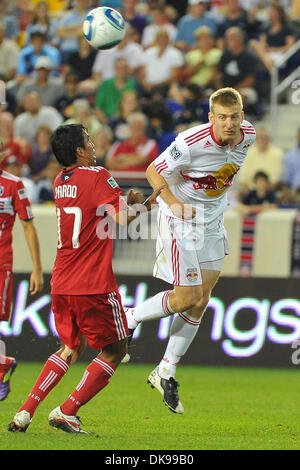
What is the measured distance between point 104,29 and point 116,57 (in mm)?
7778

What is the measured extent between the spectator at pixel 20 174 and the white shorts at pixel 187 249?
5.81 metres

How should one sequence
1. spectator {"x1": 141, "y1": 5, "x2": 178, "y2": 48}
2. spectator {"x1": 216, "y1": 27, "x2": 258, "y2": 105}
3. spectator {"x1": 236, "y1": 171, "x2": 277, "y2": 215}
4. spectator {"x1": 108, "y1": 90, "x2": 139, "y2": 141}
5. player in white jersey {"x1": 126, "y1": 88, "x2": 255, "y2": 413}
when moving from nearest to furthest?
player in white jersey {"x1": 126, "y1": 88, "x2": 255, "y2": 413} < spectator {"x1": 236, "y1": 171, "x2": 277, "y2": 215} < spectator {"x1": 108, "y1": 90, "x2": 139, "y2": 141} < spectator {"x1": 216, "y1": 27, "x2": 258, "y2": 105} < spectator {"x1": 141, "y1": 5, "x2": 178, "y2": 48}

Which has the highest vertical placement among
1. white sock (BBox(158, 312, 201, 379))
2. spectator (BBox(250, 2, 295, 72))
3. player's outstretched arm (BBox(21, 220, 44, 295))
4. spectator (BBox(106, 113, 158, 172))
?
spectator (BBox(250, 2, 295, 72))

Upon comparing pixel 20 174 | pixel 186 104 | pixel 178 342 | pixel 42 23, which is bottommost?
pixel 178 342

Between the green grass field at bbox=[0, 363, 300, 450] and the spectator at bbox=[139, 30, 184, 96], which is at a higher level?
the spectator at bbox=[139, 30, 184, 96]

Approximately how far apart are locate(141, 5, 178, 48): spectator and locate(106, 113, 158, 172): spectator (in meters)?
2.84

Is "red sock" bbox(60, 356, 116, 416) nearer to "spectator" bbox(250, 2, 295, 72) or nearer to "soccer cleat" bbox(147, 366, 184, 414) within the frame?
"soccer cleat" bbox(147, 366, 184, 414)

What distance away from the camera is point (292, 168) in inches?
583

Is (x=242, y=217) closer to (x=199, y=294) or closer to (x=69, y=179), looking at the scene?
(x=199, y=294)

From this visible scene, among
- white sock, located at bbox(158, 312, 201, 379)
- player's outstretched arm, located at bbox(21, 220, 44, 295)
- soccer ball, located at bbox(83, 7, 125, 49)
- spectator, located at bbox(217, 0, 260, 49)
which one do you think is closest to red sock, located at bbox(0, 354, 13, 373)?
player's outstretched arm, located at bbox(21, 220, 44, 295)

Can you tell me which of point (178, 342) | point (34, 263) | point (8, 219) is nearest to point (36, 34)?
point (8, 219)

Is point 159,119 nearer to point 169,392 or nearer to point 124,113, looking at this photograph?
point 124,113

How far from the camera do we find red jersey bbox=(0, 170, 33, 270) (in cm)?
870

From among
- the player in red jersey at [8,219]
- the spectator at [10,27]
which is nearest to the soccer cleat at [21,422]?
the player in red jersey at [8,219]
